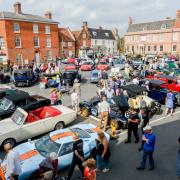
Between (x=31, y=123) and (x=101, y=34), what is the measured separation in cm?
5606

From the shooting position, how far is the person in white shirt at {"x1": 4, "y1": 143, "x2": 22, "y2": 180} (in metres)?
5.59

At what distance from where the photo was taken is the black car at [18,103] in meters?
10.7

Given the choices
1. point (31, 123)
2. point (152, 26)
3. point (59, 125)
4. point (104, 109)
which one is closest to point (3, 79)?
point (59, 125)

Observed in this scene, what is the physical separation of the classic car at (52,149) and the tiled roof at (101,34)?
5321 cm

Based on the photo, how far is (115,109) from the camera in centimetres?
1118

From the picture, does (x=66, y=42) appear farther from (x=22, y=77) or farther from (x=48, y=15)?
(x=22, y=77)

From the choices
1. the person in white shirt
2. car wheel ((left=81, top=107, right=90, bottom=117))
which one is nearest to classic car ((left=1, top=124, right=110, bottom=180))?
the person in white shirt

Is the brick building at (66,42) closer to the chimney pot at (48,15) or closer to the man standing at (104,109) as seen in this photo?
the chimney pot at (48,15)

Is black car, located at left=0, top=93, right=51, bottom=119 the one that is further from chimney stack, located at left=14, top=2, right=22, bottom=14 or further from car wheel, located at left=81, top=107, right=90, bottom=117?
chimney stack, located at left=14, top=2, right=22, bottom=14

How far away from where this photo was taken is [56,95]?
12961 millimetres

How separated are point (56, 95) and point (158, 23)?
157 ft

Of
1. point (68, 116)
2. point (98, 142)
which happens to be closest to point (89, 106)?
point (68, 116)

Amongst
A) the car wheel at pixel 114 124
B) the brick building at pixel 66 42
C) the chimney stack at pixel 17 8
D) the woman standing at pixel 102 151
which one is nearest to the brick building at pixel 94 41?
the brick building at pixel 66 42

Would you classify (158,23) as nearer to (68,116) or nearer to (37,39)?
(37,39)
